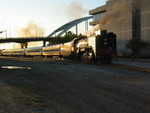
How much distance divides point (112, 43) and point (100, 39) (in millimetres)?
1750

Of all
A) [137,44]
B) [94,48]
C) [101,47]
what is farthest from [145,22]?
[94,48]

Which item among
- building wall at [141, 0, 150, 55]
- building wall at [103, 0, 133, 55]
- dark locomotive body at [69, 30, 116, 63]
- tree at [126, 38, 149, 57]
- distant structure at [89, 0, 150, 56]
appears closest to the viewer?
dark locomotive body at [69, 30, 116, 63]

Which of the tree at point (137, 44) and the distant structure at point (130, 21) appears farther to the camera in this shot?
the distant structure at point (130, 21)

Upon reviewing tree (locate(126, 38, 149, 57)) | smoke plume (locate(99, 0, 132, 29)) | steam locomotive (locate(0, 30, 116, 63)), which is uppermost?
smoke plume (locate(99, 0, 132, 29))

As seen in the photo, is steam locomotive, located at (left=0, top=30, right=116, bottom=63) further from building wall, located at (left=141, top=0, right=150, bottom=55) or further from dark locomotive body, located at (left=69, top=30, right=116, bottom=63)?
building wall, located at (left=141, top=0, right=150, bottom=55)

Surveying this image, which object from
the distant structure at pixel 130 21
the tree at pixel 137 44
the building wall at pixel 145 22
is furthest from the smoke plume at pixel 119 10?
the tree at pixel 137 44

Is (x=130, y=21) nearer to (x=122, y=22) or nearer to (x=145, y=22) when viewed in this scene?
(x=122, y=22)

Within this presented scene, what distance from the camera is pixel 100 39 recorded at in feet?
91.9

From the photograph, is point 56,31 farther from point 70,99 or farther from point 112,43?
point 70,99

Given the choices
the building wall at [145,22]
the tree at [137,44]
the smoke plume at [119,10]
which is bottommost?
the tree at [137,44]

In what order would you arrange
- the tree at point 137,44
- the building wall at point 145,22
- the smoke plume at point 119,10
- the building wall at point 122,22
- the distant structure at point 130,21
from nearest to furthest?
the tree at point 137,44 < the building wall at point 145,22 < the distant structure at point 130,21 < the building wall at point 122,22 < the smoke plume at point 119,10

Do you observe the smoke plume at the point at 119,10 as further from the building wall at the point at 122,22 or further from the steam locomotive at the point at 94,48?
the steam locomotive at the point at 94,48

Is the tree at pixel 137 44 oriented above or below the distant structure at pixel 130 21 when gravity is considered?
below

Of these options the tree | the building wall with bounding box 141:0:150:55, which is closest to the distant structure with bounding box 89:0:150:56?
the building wall with bounding box 141:0:150:55
